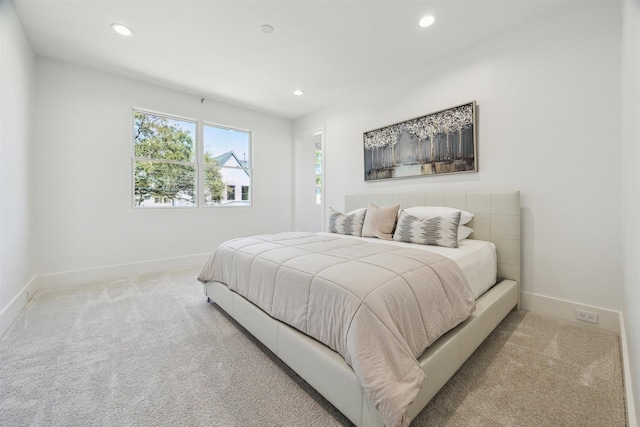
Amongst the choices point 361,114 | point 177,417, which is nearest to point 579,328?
point 177,417

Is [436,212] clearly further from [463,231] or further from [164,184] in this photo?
[164,184]

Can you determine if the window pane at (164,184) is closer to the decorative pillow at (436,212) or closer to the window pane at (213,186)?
the window pane at (213,186)

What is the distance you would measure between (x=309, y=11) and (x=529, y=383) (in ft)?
10.2

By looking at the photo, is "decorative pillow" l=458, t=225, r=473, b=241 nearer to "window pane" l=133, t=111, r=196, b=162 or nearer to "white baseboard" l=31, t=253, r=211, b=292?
"white baseboard" l=31, t=253, r=211, b=292

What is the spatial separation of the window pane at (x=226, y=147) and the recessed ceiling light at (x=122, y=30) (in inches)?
66.9

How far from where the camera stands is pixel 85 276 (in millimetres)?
3174

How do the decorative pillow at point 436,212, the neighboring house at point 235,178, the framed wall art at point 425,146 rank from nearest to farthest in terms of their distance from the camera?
1. the decorative pillow at point 436,212
2. the framed wall art at point 425,146
3. the neighboring house at point 235,178

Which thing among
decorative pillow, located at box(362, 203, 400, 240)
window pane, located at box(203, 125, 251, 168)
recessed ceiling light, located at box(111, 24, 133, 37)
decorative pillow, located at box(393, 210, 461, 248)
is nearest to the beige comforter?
decorative pillow, located at box(393, 210, 461, 248)

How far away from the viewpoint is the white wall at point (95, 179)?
2.95m

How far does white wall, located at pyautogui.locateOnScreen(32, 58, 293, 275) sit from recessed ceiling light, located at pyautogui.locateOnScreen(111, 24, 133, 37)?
44.4 inches

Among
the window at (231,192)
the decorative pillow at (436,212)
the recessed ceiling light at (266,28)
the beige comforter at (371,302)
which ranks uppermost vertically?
the recessed ceiling light at (266,28)

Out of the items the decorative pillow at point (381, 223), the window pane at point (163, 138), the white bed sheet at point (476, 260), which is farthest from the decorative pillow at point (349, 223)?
the window pane at point (163, 138)

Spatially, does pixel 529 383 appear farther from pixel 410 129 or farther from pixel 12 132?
pixel 12 132

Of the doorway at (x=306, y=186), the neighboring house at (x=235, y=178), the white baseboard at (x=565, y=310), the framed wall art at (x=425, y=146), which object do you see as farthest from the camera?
the doorway at (x=306, y=186)
